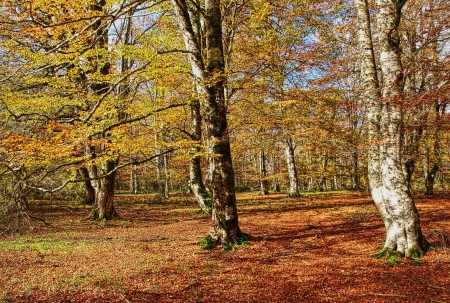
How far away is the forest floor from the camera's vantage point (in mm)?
4098

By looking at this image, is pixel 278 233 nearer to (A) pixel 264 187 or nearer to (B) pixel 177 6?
Answer: (B) pixel 177 6

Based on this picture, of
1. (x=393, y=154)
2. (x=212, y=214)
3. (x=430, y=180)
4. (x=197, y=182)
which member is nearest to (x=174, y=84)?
(x=212, y=214)

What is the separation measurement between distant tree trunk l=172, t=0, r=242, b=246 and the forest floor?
65cm

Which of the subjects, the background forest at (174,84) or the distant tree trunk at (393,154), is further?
the background forest at (174,84)

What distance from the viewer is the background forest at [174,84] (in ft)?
22.3

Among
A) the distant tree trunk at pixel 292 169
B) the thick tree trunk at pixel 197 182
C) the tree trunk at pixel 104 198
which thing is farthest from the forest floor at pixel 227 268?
the distant tree trunk at pixel 292 169

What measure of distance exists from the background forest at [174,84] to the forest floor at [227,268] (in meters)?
1.71

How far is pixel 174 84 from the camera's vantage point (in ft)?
31.0

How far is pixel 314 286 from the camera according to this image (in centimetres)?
433

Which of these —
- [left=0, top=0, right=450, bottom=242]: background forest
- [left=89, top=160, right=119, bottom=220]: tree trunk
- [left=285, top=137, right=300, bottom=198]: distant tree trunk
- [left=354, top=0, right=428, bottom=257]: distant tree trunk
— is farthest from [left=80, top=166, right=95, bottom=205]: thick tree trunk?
[left=354, top=0, right=428, bottom=257]: distant tree trunk

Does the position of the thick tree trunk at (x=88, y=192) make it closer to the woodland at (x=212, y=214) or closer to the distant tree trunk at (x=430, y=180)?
the woodland at (x=212, y=214)

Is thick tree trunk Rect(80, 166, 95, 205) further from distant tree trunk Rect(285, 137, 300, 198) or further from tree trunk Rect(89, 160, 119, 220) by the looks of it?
distant tree trunk Rect(285, 137, 300, 198)

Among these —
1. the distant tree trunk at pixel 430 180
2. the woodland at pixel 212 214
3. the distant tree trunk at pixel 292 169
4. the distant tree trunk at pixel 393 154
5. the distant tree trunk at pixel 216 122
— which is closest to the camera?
the woodland at pixel 212 214

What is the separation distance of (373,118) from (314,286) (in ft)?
12.7
